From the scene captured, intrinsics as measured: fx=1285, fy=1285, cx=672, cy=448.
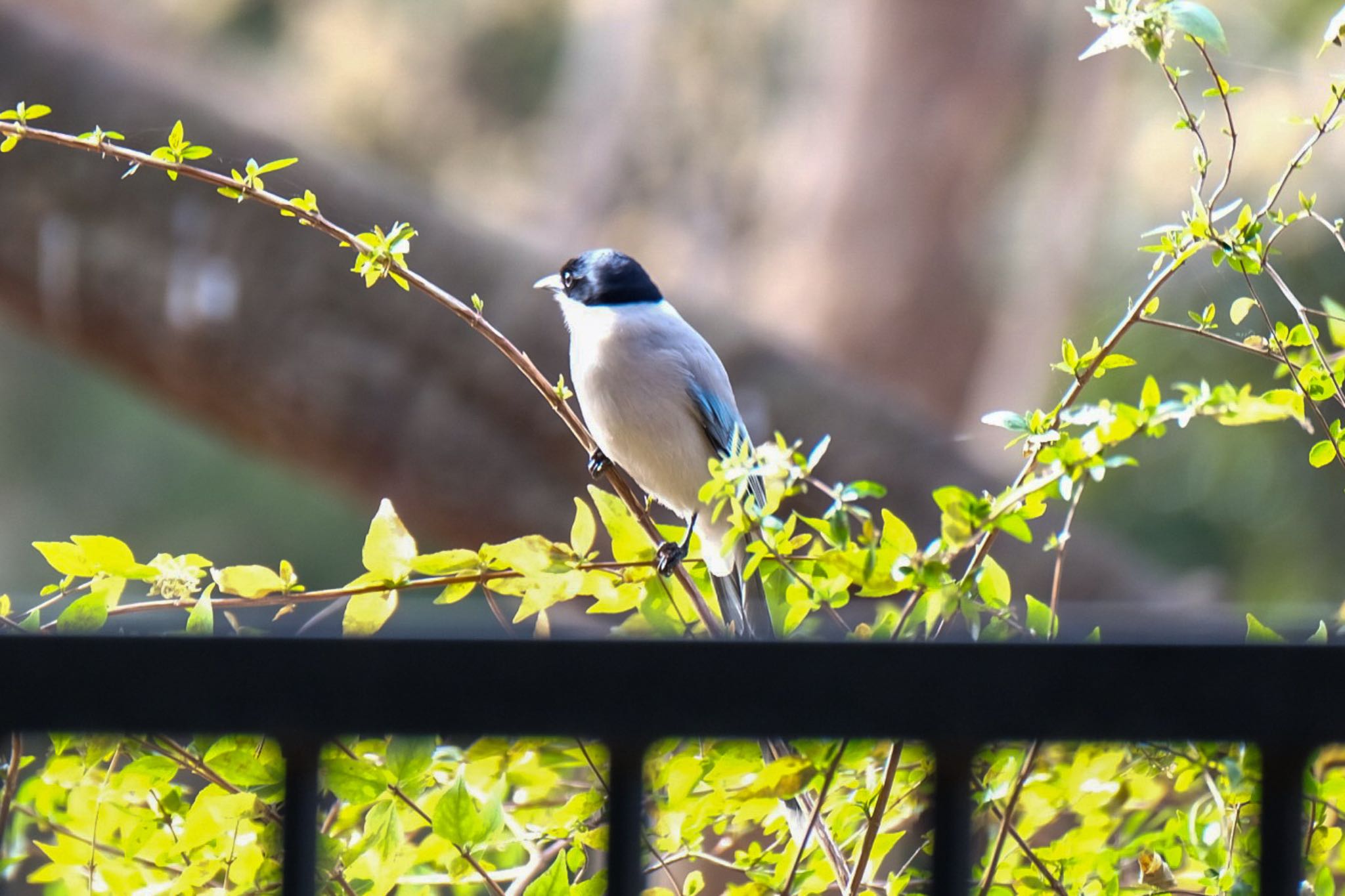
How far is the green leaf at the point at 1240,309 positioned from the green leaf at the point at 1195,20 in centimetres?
19

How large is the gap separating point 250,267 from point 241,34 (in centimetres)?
750

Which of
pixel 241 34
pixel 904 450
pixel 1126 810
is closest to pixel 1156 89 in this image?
pixel 904 450

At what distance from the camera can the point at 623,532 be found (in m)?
0.90

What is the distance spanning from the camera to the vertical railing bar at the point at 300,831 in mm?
537

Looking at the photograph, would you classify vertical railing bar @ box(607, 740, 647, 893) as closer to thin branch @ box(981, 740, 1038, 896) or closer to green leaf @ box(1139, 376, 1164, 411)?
thin branch @ box(981, 740, 1038, 896)

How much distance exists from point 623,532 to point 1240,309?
47 cm

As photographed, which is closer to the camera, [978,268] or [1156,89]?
[978,268]

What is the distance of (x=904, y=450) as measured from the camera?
2809mm

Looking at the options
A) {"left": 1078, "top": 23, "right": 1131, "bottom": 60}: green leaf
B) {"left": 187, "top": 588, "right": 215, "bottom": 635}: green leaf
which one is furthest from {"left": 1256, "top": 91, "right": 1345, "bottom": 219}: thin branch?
{"left": 187, "top": 588, "right": 215, "bottom": 635}: green leaf

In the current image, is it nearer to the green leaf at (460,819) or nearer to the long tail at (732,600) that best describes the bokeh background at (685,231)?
the green leaf at (460,819)

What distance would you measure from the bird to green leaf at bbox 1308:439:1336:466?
630mm

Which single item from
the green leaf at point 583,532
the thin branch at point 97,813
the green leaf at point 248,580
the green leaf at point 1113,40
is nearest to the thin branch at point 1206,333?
the green leaf at point 1113,40

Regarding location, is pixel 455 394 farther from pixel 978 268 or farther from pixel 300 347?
pixel 978 268

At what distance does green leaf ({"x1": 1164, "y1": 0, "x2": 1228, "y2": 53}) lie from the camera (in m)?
0.83
